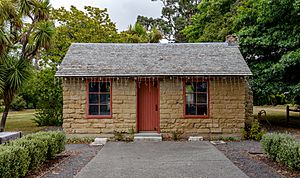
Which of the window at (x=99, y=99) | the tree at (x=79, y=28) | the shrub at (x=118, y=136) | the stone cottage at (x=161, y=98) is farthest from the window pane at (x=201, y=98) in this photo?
the tree at (x=79, y=28)

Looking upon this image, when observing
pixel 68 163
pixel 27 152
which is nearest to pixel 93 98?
pixel 68 163

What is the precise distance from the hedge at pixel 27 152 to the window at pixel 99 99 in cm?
366

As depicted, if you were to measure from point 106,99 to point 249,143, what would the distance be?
19.6 ft

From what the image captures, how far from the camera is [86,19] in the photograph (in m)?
21.5

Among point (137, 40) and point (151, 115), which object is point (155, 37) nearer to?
point (137, 40)

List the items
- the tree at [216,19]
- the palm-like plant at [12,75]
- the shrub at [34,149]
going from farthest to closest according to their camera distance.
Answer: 1. the tree at [216,19]
2. the palm-like plant at [12,75]
3. the shrub at [34,149]

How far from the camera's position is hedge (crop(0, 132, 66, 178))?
19.4ft

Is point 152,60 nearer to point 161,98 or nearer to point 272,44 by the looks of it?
point 161,98

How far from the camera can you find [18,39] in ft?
53.3

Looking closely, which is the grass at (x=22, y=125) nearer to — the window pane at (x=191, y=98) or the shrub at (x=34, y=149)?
the window pane at (x=191, y=98)

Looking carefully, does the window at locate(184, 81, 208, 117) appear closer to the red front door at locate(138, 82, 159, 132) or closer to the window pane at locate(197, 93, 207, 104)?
the window pane at locate(197, 93, 207, 104)

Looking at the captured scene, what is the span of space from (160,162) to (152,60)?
6205mm

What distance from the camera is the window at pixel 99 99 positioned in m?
12.8

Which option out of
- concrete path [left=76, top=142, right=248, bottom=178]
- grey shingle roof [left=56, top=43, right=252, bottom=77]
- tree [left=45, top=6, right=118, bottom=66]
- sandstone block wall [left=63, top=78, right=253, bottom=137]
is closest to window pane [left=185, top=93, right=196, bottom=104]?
sandstone block wall [left=63, top=78, right=253, bottom=137]
